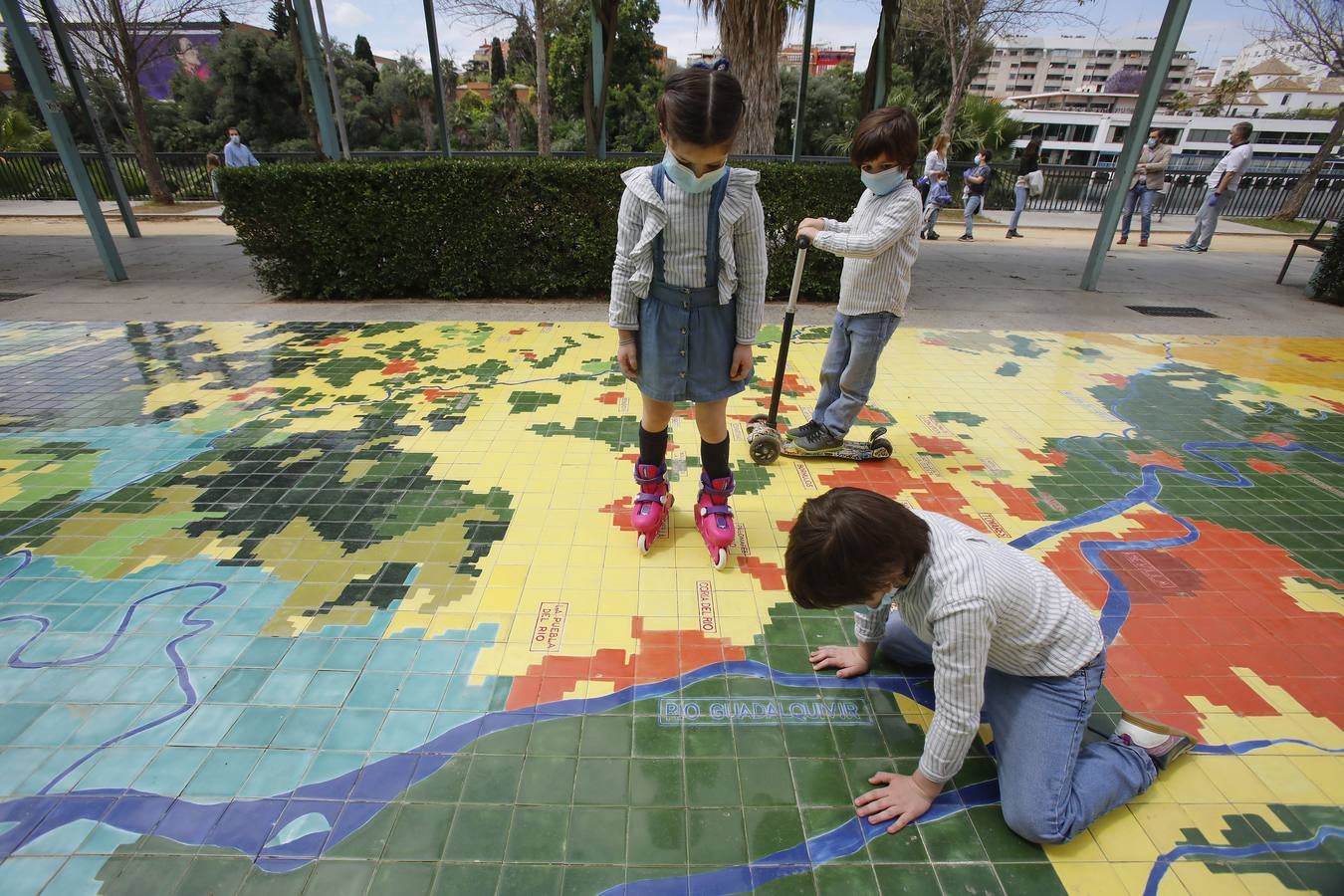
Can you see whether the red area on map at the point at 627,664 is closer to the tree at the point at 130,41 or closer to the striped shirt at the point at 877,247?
the striped shirt at the point at 877,247

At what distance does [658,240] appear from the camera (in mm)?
2068

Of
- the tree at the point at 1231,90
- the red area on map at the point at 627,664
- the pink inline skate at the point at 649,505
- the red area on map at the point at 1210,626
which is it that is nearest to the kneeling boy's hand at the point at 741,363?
the pink inline skate at the point at 649,505

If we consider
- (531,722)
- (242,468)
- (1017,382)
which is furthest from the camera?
(1017,382)

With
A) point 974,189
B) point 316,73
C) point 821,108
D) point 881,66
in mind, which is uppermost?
point 821,108

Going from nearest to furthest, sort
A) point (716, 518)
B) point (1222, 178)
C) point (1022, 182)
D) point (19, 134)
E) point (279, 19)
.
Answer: point (716, 518) < point (1222, 178) < point (1022, 182) < point (19, 134) < point (279, 19)

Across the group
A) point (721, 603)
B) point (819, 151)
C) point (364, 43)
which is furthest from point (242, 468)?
point (364, 43)

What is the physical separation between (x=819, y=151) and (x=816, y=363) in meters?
20.8

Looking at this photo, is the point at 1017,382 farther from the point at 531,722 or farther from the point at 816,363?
the point at 531,722

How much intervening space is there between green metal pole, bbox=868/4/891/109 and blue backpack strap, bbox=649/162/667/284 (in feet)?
15.8

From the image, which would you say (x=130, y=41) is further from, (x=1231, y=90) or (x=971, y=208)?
(x=1231, y=90)

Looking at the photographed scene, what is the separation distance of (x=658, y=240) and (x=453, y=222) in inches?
173

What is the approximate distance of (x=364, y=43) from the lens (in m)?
30.3

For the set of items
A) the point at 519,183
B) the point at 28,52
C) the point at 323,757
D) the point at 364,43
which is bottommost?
the point at 323,757

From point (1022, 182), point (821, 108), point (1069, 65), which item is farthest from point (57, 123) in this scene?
point (1069, 65)
